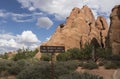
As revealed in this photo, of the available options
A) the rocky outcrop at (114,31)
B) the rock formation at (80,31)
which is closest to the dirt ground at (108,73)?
the rocky outcrop at (114,31)

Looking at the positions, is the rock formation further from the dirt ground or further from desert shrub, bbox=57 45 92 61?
the dirt ground

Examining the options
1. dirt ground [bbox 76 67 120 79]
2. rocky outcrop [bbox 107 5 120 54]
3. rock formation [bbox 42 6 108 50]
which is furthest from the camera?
rock formation [bbox 42 6 108 50]

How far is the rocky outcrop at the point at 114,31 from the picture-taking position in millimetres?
65244

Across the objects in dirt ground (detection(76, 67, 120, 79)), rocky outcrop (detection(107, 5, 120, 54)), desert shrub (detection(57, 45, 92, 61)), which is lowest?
dirt ground (detection(76, 67, 120, 79))

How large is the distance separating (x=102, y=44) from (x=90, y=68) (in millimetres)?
54130

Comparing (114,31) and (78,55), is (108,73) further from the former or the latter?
(114,31)

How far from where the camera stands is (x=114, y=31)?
67562 millimetres

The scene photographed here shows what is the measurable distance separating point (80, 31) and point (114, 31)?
21220mm

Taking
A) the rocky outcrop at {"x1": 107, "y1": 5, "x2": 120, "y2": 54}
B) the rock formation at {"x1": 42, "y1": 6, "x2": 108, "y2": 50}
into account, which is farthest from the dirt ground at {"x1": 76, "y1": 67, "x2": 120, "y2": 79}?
the rock formation at {"x1": 42, "y1": 6, "x2": 108, "y2": 50}

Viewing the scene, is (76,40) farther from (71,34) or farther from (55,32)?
(55,32)

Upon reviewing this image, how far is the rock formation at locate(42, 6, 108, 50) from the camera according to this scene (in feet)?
276

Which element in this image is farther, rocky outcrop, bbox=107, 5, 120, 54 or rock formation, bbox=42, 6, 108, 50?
rock formation, bbox=42, 6, 108, 50

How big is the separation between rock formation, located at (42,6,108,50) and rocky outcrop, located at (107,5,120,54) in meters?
16.5

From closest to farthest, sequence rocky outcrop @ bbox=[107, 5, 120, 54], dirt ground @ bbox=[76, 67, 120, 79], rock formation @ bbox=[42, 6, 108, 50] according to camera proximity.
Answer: dirt ground @ bbox=[76, 67, 120, 79] < rocky outcrop @ bbox=[107, 5, 120, 54] < rock formation @ bbox=[42, 6, 108, 50]
